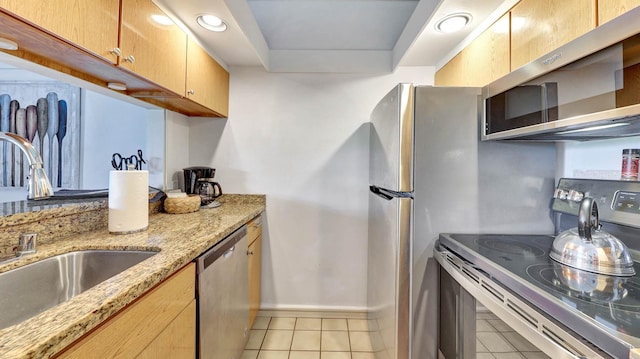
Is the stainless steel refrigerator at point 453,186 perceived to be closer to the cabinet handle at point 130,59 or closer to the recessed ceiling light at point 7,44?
the cabinet handle at point 130,59

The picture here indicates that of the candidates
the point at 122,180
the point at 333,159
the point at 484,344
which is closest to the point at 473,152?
the point at 484,344

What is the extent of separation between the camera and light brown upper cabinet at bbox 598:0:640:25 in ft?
2.49

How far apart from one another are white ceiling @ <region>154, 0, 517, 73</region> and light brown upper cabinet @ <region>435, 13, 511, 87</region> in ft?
0.21

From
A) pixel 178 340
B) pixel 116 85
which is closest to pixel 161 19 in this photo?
pixel 116 85

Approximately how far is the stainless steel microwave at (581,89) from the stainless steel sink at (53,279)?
5.15ft

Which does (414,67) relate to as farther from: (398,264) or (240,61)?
(398,264)

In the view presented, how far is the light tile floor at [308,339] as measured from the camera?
180cm

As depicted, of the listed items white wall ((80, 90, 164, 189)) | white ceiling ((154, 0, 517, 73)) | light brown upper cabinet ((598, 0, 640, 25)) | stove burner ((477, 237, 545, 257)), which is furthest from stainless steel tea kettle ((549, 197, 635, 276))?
white wall ((80, 90, 164, 189))

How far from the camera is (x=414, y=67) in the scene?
2184 mm

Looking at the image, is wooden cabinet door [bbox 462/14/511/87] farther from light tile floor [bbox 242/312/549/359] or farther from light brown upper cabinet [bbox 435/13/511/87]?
light tile floor [bbox 242/312/549/359]

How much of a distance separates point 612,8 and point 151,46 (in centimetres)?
A: 174

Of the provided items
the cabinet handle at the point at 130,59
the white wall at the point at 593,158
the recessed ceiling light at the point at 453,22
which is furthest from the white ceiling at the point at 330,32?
the white wall at the point at 593,158

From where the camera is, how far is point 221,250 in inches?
49.8

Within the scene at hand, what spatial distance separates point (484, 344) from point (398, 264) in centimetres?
43
